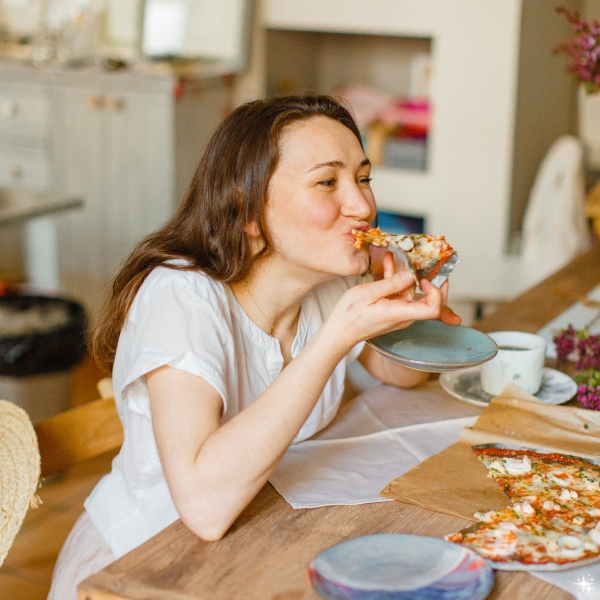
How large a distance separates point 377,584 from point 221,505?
22 centimetres

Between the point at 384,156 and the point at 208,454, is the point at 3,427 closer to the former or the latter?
the point at 208,454

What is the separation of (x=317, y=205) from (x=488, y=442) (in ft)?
1.38

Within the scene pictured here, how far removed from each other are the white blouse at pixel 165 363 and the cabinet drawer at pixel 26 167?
2.86 metres

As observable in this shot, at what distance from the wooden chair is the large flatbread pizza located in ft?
2.04

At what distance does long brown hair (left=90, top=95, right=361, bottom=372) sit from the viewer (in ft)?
4.10

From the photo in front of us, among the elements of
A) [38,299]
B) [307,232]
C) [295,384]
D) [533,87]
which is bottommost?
[38,299]

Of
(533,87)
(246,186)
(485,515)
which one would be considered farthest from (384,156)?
(485,515)

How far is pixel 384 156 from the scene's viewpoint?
3.78 meters

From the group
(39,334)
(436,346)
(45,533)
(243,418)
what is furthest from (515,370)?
(39,334)

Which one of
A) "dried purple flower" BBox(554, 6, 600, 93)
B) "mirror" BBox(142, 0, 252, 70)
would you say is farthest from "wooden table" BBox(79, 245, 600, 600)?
"mirror" BBox(142, 0, 252, 70)

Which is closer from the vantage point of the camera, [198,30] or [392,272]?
[392,272]

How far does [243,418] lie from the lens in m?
1.05

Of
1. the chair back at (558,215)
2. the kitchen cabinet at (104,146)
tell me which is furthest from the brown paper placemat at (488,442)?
the kitchen cabinet at (104,146)

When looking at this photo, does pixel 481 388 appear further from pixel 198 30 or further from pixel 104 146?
pixel 198 30
